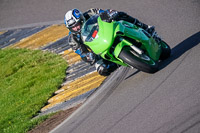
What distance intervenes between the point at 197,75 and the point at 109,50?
159cm

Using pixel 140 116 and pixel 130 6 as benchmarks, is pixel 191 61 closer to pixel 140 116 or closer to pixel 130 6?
pixel 140 116

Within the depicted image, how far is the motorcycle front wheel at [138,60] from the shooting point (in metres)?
7.01

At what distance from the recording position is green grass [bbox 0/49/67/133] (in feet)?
28.1

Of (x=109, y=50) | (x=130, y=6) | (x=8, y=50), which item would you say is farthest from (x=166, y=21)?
(x=8, y=50)

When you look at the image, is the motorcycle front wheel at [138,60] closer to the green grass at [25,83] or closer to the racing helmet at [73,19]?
the racing helmet at [73,19]

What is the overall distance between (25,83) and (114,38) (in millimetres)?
3924

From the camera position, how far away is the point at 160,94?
21.4ft

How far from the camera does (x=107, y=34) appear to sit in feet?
23.5

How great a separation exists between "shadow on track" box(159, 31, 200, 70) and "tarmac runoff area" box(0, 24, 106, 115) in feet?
4.74

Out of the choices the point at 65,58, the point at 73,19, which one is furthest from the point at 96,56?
the point at 65,58

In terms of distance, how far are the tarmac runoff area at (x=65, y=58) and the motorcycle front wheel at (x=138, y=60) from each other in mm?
1423

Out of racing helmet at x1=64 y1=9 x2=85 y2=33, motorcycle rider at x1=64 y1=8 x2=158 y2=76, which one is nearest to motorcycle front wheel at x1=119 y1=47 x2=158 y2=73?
motorcycle rider at x1=64 y1=8 x2=158 y2=76

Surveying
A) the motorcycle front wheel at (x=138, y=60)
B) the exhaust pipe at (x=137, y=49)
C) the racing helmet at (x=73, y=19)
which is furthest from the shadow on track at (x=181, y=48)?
the racing helmet at (x=73, y=19)

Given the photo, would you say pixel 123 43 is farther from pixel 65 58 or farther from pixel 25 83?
pixel 25 83
